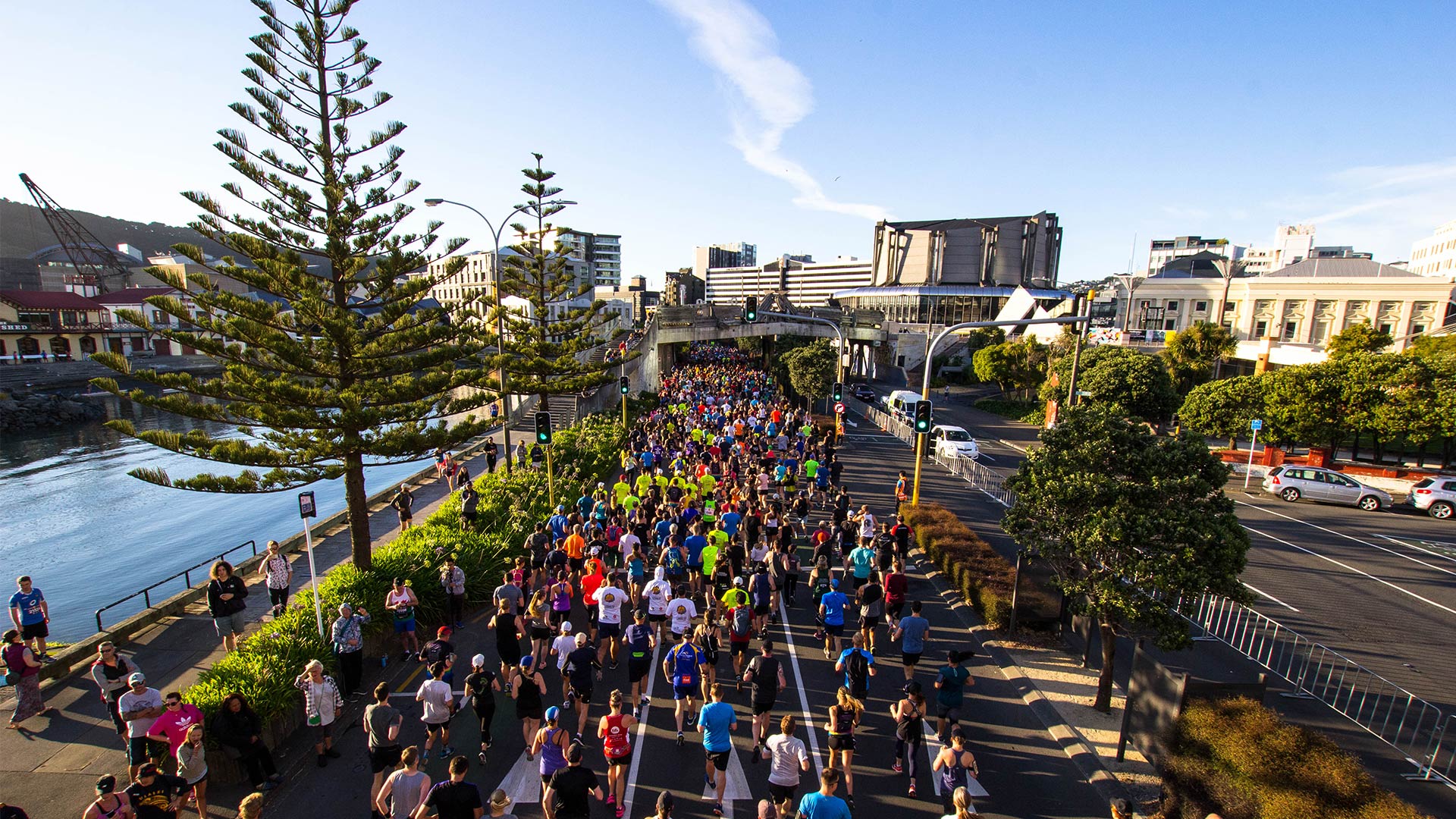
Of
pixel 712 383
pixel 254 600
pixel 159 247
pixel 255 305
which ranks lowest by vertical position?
pixel 254 600

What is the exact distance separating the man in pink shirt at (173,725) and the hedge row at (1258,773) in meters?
9.83

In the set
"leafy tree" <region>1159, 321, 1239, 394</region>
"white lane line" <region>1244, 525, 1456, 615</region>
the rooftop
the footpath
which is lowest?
the footpath

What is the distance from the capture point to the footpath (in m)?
6.43

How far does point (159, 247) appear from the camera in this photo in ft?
469

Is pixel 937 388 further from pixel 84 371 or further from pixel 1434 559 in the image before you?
pixel 84 371

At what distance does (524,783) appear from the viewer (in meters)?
6.64

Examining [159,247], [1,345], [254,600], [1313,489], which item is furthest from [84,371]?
[159,247]

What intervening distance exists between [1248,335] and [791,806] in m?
60.5

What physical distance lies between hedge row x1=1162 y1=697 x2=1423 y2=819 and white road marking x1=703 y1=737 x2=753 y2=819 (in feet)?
14.0

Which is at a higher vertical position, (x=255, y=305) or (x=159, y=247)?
(x=159, y=247)

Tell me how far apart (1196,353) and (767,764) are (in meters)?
→ 34.0

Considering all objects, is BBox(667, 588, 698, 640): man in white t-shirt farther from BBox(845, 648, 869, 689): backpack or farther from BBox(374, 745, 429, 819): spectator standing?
BBox(374, 745, 429, 819): spectator standing

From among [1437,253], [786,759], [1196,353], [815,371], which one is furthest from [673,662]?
[1437,253]

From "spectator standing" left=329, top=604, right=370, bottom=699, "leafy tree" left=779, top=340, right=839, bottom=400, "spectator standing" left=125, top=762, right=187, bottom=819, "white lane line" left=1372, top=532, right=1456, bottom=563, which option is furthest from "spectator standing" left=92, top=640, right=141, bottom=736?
"leafy tree" left=779, top=340, right=839, bottom=400
